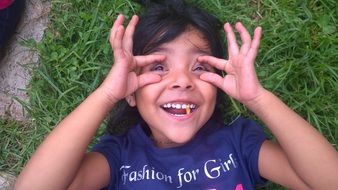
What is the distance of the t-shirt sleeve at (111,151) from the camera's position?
2.04 metres

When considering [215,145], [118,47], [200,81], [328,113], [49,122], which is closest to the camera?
[118,47]

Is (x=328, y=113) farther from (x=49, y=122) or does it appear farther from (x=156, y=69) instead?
(x=49, y=122)

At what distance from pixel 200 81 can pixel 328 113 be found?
874 mm

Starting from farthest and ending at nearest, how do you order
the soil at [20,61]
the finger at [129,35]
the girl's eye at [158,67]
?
1. the soil at [20,61]
2. the girl's eye at [158,67]
3. the finger at [129,35]

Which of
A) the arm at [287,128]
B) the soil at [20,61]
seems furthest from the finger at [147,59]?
the soil at [20,61]

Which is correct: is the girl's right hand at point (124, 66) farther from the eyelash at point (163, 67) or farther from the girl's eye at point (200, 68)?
the girl's eye at point (200, 68)

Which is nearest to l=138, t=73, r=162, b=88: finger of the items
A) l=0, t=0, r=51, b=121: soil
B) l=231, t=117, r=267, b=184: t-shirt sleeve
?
l=231, t=117, r=267, b=184: t-shirt sleeve

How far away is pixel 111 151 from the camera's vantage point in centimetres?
208

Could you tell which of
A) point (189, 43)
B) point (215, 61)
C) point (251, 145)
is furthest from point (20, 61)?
point (251, 145)

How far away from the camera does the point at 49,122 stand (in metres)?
2.64

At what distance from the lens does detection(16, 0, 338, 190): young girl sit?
1.76m

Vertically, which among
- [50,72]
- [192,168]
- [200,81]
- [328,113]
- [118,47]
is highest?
[118,47]

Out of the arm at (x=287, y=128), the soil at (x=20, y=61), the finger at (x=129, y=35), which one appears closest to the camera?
the arm at (x=287, y=128)

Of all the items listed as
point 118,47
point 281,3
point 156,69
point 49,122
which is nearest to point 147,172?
point 156,69
